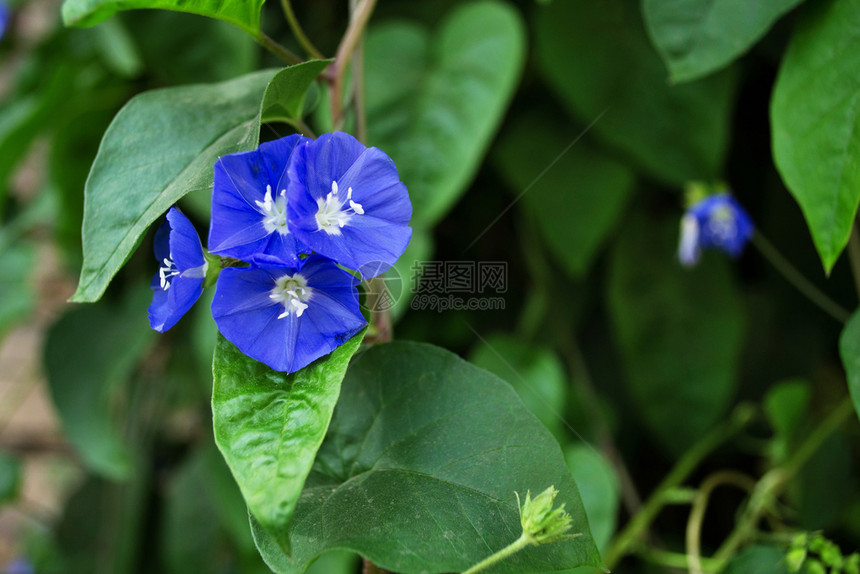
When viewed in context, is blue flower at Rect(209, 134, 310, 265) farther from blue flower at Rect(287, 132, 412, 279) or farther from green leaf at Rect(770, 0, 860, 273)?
green leaf at Rect(770, 0, 860, 273)

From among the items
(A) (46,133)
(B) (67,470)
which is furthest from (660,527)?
(B) (67,470)

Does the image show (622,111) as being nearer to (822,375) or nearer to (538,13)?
(538,13)

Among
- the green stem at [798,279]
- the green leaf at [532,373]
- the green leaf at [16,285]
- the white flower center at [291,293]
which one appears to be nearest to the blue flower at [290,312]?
the white flower center at [291,293]

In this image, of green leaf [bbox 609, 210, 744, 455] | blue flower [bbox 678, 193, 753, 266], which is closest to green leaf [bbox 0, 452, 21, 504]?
green leaf [bbox 609, 210, 744, 455]

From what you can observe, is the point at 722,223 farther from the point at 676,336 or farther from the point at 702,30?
the point at 702,30

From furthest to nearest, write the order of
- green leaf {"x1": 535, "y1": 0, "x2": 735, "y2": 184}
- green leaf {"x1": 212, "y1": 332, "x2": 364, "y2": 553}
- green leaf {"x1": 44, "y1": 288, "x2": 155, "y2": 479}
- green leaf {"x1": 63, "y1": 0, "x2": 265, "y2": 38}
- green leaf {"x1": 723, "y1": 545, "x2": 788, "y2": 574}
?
green leaf {"x1": 44, "y1": 288, "x2": 155, "y2": 479}
green leaf {"x1": 535, "y1": 0, "x2": 735, "y2": 184}
green leaf {"x1": 723, "y1": 545, "x2": 788, "y2": 574}
green leaf {"x1": 63, "y1": 0, "x2": 265, "y2": 38}
green leaf {"x1": 212, "y1": 332, "x2": 364, "y2": 553}

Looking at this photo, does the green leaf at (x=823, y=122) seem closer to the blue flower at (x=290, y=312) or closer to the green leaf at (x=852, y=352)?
the green leaf at (x=852, y=352)
